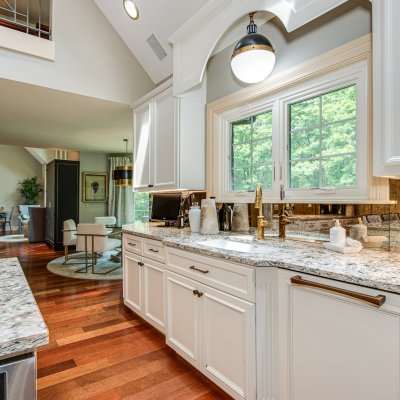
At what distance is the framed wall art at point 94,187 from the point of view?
832 centimetres

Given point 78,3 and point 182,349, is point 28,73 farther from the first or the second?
point 182,349

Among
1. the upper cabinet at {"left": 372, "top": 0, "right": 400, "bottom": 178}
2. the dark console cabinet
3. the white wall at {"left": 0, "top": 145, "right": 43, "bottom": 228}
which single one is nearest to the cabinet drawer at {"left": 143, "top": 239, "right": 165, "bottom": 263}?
the upper cabinet at {"left": 372, "top": 0, "right": 400, "bottom": 178}

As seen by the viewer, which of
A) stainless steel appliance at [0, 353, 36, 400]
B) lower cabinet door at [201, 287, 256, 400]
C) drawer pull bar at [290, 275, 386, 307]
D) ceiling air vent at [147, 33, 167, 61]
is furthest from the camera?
ceiling air vent at [147, 33, 167, 61]

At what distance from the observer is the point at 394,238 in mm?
1552

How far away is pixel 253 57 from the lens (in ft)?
6.53

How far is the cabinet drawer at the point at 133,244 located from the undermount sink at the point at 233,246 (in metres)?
0.79

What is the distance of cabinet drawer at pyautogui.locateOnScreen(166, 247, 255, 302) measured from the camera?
4.90ft

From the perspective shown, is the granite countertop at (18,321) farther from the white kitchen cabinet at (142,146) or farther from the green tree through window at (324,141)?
the white kitchen cabinet at (142,146)

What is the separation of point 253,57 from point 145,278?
1.96 meters

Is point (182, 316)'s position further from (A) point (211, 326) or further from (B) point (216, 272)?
(B) point (216, 272)

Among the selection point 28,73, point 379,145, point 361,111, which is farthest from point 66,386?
point 28,73

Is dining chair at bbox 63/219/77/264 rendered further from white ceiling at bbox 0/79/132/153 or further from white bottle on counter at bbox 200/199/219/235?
white bottle on counter at bbox 200/199/219/235

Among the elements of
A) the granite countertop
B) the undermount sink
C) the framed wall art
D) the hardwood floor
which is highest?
the framed wall art

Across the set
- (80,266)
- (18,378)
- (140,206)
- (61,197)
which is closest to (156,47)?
(18,378)
